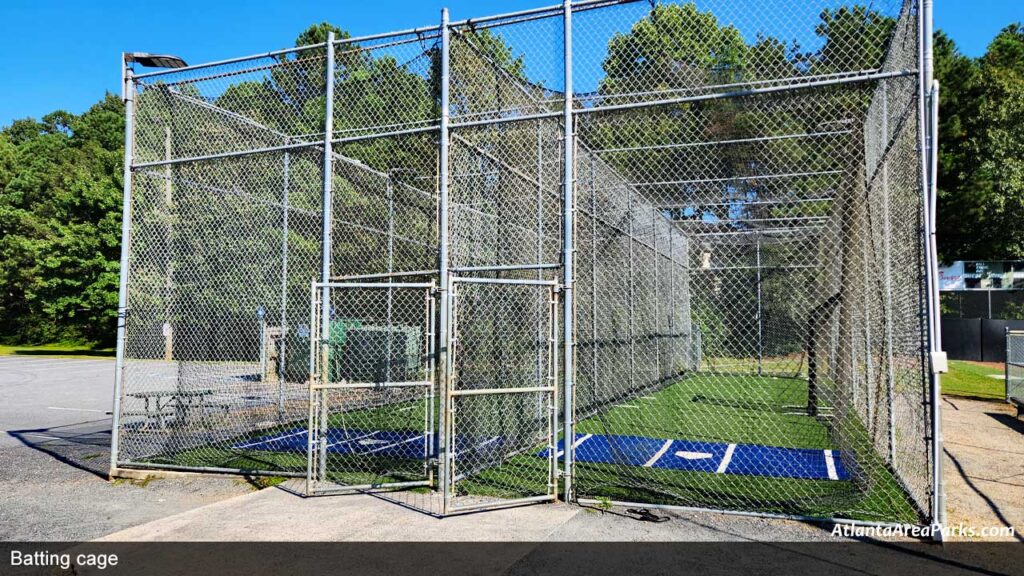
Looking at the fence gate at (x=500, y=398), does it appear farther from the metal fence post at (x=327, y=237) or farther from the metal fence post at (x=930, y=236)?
the metal fence post at (x=930, y=236)

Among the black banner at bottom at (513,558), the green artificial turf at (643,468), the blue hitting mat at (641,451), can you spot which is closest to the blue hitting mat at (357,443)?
the blue hitting mat at (641,451)

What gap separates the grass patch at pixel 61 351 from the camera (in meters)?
34.5

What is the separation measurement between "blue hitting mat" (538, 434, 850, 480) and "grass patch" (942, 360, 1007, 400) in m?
9.27

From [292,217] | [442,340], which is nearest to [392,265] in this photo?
[292,217]

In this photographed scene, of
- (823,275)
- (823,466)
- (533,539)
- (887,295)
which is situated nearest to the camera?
(533,539)

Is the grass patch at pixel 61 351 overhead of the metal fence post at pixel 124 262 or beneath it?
beneath

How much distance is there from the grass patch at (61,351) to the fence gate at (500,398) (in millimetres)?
33029

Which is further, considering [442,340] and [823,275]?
[823,275]

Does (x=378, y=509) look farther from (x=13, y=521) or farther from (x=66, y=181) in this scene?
(x=66, y=181)

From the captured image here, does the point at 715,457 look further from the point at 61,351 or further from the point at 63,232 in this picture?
the point at 61,351

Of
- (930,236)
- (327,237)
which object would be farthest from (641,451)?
(327,237)

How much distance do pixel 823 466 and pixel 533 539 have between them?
4350mm

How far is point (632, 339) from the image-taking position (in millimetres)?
12398

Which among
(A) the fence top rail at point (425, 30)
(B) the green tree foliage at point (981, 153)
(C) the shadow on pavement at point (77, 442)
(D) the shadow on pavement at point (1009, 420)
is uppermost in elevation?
(B) the green tree foliage at point (981, 153)
